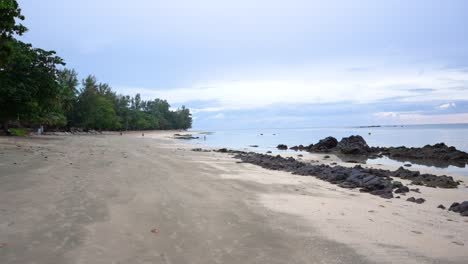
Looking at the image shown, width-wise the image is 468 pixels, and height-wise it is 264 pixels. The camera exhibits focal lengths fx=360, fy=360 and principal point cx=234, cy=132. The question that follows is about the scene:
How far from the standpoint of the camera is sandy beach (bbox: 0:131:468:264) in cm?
458

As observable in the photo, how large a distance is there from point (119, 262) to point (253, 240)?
1925mm

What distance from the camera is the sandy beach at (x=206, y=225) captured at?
4578mm

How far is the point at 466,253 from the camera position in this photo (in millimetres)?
5121

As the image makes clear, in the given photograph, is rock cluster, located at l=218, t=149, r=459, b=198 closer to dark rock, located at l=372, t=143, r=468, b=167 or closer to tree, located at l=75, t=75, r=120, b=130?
dark rock, located at l=372, t=143, r=468, b=167

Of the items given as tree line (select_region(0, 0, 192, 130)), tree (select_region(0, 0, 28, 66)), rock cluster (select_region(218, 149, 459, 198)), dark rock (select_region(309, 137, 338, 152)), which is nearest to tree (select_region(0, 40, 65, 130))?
tree line (select_region(0, 0, 192, 130))

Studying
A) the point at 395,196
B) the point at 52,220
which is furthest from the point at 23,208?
the point at 395,196

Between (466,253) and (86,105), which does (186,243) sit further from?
(86,105)

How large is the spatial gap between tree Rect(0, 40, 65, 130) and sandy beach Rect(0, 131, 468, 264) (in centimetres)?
2344

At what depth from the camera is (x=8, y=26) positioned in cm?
1573

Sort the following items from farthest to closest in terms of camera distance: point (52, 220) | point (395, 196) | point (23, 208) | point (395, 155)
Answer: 1. point (395, 155)
2. point (395, 196)
3. point (23, 208)
4. point (52, 220)

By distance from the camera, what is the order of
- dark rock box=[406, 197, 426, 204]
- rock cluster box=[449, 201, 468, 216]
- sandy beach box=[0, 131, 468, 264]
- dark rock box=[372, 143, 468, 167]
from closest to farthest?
sandy beach box=[0, 131, 468, 264], rock cluster box=[449, 201, 468, 216], dark rock box=[406, 197, 426, 204], dark rock box=[372, 143, 468, 167]

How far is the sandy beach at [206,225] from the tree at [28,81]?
23.4m

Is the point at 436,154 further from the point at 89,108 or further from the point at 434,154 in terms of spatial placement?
the point at 89,108

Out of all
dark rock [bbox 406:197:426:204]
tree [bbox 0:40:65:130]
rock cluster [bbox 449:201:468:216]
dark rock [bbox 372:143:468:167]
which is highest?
tree [bbox 0:40:65:130]
